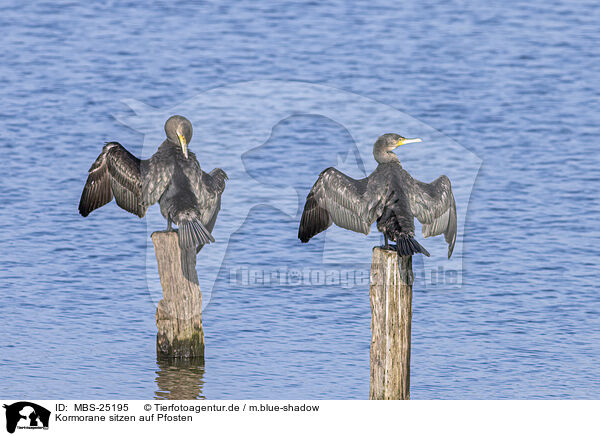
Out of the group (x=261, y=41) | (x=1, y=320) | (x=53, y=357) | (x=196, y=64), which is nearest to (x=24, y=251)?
(x=1, y=320)

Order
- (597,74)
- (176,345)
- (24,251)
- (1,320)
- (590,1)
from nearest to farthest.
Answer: (176,345)
(1,320)
(24,251)
(597,74)
(590,1)

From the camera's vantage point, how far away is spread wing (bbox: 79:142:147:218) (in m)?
13.8

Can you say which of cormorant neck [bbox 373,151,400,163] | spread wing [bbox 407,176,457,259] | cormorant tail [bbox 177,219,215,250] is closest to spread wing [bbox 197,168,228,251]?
cormorant tail [bbox 177,219,215,250]

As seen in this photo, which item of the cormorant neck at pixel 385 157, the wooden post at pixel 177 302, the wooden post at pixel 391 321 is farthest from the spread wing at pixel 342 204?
the wooden post at pixel 177 302

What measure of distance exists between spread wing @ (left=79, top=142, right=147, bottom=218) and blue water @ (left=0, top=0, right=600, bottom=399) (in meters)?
2.00

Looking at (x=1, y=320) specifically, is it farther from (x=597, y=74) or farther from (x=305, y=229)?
(x=597, y=74)

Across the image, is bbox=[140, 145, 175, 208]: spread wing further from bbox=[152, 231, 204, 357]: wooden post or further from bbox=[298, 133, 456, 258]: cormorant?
bbox=[298, 133, 456, 258]: cormorant

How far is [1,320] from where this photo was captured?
54.3 feet

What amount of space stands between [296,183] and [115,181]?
874 centimetres

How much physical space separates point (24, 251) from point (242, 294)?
160 inches

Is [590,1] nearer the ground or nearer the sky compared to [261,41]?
nearer the sky

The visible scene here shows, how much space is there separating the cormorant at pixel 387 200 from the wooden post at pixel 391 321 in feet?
1.76

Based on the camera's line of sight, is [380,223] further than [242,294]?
No

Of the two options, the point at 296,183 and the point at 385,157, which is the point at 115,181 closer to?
the point at 385,157
